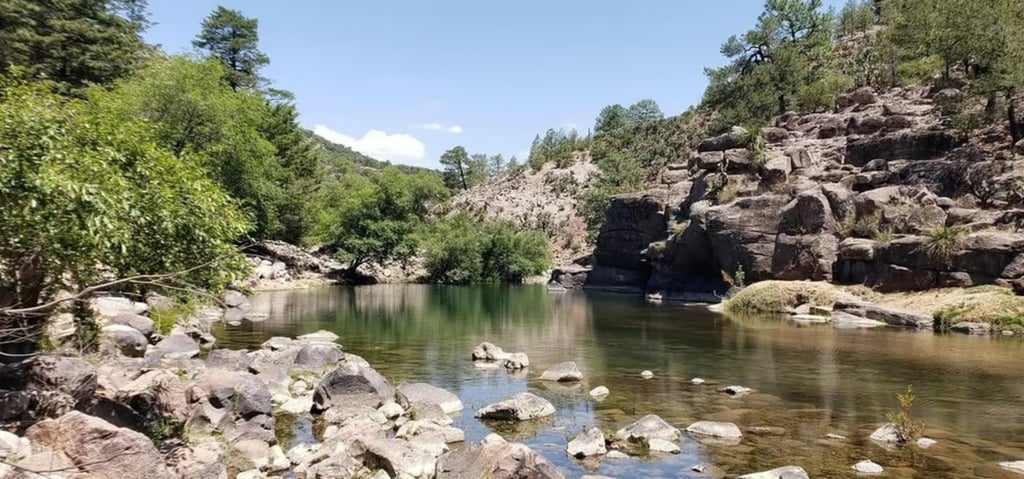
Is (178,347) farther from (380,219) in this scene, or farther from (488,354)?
(380,219)

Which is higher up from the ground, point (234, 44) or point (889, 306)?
point (234, 44)

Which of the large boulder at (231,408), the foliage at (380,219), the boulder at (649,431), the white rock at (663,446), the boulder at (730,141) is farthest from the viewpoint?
the foliage at (380,219)

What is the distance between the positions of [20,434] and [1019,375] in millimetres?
27808

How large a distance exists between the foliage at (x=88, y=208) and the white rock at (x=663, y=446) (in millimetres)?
9725

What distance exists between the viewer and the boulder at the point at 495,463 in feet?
35.8

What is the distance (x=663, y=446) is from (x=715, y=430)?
1885 millimetres

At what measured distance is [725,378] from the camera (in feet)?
74.7

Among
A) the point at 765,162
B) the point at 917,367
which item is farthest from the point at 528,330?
the point at 765,162

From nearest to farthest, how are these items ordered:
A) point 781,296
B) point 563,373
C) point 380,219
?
point 563,373 → point 781,296 → point 380,219

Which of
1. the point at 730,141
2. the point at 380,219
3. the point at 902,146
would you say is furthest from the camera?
the point at 380,219

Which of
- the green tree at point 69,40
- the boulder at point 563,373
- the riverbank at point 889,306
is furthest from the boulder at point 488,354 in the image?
the green tree at point 69,40

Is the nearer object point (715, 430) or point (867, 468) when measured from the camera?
point (867, 468)

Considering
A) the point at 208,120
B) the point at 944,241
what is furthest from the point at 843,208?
the point at 208,120

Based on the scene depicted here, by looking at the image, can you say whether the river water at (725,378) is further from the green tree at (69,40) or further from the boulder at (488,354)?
the green tree at (69,40)
